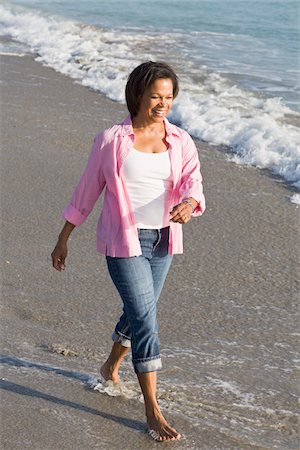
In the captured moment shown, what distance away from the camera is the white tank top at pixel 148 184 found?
13.3 ft

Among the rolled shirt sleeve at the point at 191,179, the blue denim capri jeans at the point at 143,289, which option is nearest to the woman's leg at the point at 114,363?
the blue denim capri jeans at the point at 143,289

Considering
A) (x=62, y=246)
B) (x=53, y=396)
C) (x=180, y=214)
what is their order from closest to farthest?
(x=180, y=214) → (x=62, y=246) → (x=53, y=396)

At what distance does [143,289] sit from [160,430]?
583 millimetres

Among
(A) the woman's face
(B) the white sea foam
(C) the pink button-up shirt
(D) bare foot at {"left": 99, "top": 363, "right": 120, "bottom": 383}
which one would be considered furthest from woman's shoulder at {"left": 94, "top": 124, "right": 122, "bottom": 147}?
(B) the white sea foam

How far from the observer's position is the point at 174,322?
214 inches

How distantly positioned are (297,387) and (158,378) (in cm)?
66

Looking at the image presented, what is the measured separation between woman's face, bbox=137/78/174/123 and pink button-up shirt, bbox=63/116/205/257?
0.08m

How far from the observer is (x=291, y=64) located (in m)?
18.6

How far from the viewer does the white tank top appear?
4047mm

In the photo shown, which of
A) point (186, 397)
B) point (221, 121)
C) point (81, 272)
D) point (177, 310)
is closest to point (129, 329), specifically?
point (186, 397)

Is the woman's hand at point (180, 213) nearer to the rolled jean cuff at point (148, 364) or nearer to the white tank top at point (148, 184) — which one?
the white tank top at point (148, 184)

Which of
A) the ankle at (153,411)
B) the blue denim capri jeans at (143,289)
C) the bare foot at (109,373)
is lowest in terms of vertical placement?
the bare foot at (109,373)

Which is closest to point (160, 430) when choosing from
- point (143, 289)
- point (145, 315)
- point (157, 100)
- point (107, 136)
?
point (145, 315)

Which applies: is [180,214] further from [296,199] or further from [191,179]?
[296,199]
